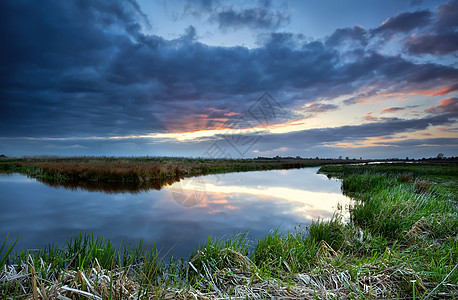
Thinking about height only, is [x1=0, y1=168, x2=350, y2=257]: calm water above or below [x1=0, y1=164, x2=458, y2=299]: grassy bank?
below

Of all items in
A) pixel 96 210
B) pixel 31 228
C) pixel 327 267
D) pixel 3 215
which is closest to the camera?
pixel 327 267

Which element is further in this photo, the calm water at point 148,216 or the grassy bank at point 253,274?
the calm water at point 148,216

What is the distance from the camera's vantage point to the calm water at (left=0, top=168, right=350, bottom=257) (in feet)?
25.4

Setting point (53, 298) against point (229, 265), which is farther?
point (229, 265)

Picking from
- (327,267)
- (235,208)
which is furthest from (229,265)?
(235,208)

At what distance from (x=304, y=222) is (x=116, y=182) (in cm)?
1761

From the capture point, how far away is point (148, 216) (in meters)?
10.3

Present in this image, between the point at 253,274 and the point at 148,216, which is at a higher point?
the point at 253,274

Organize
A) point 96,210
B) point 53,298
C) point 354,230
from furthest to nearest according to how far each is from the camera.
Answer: point 96,210 → point 354,230 → point 53,298

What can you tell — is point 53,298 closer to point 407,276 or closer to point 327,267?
point 327,267

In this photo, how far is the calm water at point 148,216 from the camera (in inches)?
304

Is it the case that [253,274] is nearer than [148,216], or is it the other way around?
[253,274]

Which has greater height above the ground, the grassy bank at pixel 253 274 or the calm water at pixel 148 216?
the grassy bank at pixel 253 274

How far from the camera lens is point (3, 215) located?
10328mm
